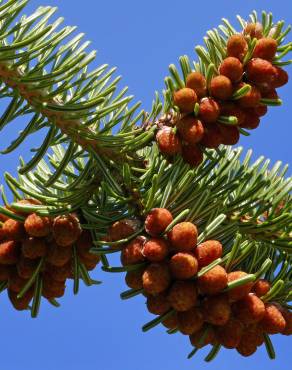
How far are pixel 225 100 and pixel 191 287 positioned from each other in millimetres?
497

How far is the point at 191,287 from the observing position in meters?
1.40

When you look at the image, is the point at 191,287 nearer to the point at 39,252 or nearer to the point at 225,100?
the point at 39,252

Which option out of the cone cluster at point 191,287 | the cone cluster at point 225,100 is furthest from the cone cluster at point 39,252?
the cone cluster at point 225,100

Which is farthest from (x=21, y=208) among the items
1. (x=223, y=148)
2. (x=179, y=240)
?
(x=223, y=148)

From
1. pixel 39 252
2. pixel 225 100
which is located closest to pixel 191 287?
pixel 39 252

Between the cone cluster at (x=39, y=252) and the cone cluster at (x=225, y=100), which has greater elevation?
the cone cluster at (x=225, y=100)

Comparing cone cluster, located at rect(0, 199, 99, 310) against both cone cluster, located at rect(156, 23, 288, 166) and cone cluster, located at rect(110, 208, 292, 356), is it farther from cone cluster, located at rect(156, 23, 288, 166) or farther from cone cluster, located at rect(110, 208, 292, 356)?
cone cluster, located at rect(156, 23, 288, 166)

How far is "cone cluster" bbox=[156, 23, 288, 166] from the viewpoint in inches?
63.0

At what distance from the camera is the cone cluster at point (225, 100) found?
160cm

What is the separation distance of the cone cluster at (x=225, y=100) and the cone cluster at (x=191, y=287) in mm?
228

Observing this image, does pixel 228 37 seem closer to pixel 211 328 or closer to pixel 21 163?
pixel 21 163

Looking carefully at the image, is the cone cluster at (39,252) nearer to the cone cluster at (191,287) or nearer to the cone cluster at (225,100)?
the cone cluster at (191,287)

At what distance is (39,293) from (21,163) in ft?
1.23

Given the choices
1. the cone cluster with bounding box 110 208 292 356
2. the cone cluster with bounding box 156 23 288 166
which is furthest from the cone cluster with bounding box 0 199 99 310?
the cone cluster with bounding box 156 23 288 166
